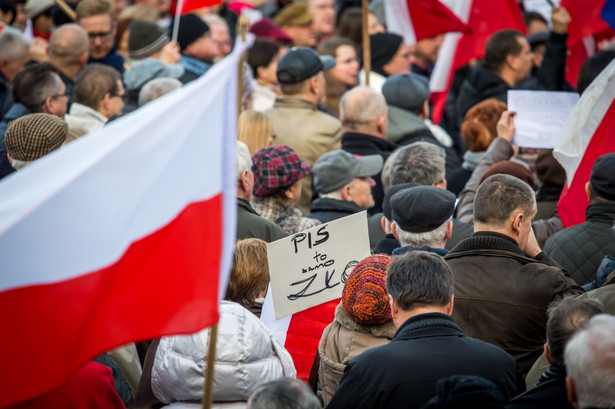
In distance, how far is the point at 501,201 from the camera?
4.82 m

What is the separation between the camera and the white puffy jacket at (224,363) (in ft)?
12.8

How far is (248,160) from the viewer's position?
5898 mm

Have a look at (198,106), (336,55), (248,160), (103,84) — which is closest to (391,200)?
(248,160)

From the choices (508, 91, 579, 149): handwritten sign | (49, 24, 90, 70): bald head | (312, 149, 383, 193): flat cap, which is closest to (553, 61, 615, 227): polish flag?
(508, 91, 579, 149): handwritten sign

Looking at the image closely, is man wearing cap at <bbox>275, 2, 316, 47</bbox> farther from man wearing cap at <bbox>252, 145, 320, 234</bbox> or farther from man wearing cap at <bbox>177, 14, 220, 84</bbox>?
man wearing cap at <bbox>252, 145, 320, 234</bbox>

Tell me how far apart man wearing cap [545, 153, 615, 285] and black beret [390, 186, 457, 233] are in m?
0.93

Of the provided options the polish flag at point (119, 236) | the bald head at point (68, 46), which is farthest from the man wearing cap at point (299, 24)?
the polish flag at point (119, 236)

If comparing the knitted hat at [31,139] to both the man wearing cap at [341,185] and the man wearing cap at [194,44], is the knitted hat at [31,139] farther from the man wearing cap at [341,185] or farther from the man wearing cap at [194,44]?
the man wearing cap at [194,44]

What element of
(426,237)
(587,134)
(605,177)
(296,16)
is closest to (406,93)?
(587,134)

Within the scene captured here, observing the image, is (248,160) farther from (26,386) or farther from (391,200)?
(26,386)

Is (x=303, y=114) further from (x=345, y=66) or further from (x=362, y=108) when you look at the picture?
(x=345, y=66)

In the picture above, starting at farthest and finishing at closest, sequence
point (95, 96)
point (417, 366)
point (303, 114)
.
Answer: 1. point (303, 114)
2. point (95, 96)
3. point (417, 366)

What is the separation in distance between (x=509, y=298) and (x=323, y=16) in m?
9.37

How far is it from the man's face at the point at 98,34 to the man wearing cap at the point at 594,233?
607 centimetres
